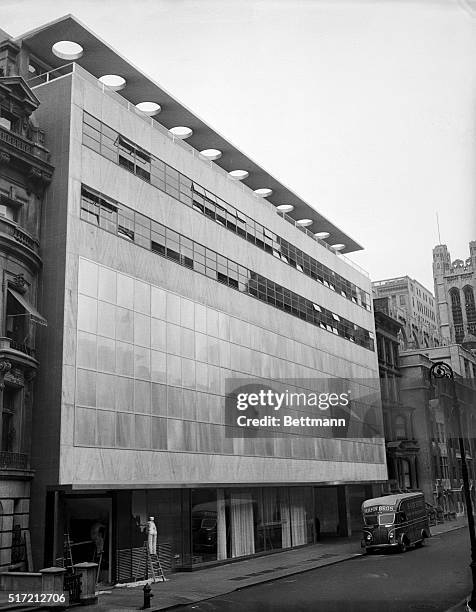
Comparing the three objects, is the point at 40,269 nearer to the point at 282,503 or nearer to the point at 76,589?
the point at 76,589

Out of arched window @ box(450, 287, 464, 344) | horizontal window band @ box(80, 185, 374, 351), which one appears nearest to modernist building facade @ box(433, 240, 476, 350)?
arched window @ box(450, 287, 464, 344)

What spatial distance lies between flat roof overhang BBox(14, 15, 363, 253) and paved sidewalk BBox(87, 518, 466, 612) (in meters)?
11.5

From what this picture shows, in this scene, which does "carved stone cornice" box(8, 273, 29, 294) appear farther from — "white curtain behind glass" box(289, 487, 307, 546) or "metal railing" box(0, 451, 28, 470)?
"white curtain behind glass" box(289, 487, 307, 546)

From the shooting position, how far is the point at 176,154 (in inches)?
918

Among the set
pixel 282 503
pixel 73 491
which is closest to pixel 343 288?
pixel 282 503

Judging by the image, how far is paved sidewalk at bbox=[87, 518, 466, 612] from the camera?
50.5ft

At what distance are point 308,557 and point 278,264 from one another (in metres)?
11.9

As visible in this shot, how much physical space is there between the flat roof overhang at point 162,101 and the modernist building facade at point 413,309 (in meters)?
6.26

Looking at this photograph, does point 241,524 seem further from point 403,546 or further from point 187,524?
point 403,546

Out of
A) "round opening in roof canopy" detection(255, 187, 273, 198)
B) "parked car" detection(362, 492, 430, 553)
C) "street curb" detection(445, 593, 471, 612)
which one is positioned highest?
"round opening in roof canopy" detection(255, 187, 273, 198)

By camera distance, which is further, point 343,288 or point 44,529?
point 343,288

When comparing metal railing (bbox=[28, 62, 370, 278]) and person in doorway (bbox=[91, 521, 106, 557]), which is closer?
person in doorway (bbox=[91, 521, 106, 557])

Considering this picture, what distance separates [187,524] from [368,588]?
6958 millimetres

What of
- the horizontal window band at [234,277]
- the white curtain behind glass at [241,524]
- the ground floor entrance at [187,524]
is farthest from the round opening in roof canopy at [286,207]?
the white curtain behind glass at [241,524]
